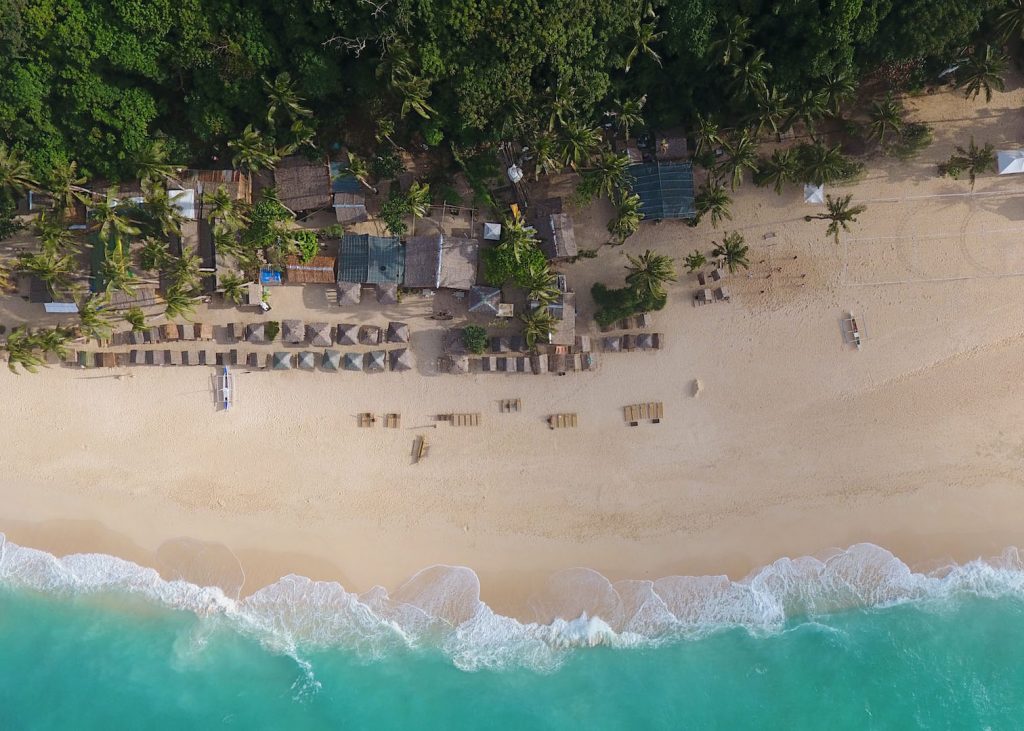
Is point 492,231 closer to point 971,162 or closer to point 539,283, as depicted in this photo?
point 539,283

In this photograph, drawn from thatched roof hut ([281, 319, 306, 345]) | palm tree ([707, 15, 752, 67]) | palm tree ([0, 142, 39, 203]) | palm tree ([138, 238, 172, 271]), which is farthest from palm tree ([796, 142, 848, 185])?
palm tree ([0, 142, 39, 203])

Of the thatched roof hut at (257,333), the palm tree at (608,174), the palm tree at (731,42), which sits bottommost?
the thatched roof hut at (257,333)

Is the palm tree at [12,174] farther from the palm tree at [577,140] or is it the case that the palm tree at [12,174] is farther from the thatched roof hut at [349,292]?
the palm tree at [577,140]

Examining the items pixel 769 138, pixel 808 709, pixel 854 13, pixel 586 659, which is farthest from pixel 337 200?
pixel 808 709

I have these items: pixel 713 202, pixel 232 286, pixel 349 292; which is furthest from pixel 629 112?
pixel 232 286

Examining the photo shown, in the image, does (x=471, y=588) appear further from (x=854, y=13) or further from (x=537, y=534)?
(x=854, y=13)

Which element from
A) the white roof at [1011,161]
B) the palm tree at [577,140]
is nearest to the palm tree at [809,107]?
the palm tree at [577,140]
